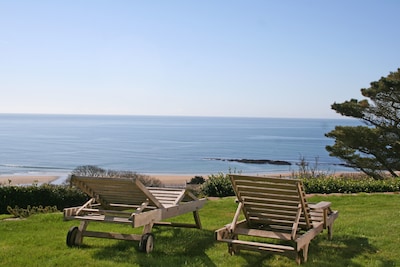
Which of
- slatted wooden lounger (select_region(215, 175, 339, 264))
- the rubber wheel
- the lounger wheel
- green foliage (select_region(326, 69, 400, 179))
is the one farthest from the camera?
green foliage (select_region(326, 69, 400, 179))

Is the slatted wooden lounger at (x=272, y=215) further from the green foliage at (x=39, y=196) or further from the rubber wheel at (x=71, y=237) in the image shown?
the green foliage at (x=39, y=196)

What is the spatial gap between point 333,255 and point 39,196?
378 inches

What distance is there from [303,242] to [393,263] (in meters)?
1.16

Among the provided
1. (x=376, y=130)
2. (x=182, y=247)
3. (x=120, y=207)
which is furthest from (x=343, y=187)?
(x=376, y=130)

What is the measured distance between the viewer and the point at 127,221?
211 inches

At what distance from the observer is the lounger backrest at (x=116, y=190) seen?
551cm

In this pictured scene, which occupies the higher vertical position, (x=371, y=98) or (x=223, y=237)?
(x=371, y=98)

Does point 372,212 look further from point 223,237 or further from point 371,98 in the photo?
point 371,98

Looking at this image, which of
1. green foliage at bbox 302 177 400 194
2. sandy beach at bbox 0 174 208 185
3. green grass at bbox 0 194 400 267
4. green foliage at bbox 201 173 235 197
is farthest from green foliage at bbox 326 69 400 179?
green grass at bbox 0 194 400 267

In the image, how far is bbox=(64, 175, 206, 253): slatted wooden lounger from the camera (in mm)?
5484

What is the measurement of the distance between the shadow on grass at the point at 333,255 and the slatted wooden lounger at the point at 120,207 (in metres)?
1.14

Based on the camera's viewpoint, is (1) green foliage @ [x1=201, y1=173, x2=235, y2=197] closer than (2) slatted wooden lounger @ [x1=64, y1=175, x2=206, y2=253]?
No

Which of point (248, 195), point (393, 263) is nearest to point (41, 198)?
point (248, 195)

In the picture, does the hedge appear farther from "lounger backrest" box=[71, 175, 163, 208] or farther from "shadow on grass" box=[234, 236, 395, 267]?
"lounger backrest" box=[71, 175, 163, 208]
